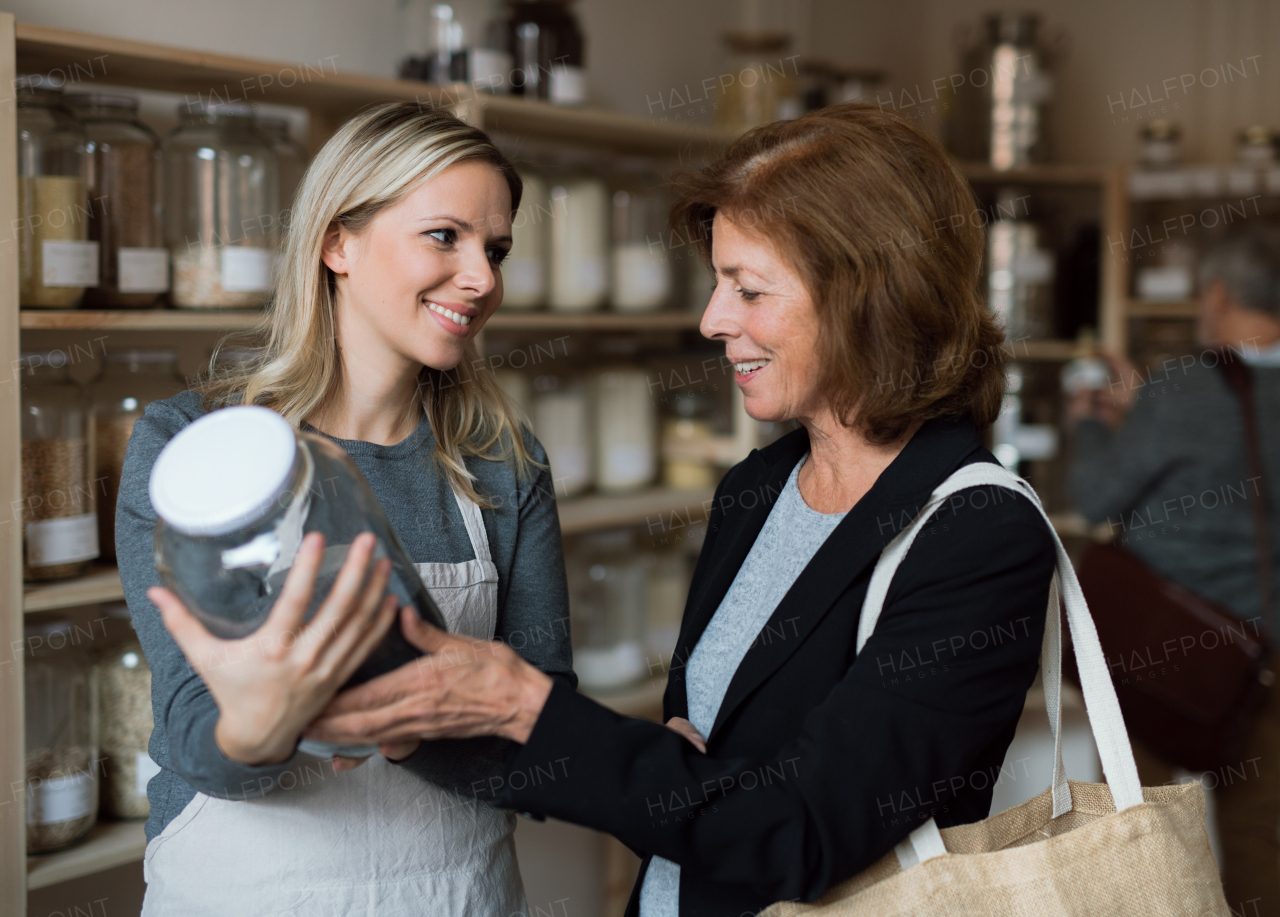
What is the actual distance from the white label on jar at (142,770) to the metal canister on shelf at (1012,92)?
213 centimetres

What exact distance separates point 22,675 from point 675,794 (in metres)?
0.87

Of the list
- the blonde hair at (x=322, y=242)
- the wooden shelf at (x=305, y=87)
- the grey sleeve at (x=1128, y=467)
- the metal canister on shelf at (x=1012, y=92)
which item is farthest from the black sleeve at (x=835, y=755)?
the metal canister on shelf at (x=1012, y=92)

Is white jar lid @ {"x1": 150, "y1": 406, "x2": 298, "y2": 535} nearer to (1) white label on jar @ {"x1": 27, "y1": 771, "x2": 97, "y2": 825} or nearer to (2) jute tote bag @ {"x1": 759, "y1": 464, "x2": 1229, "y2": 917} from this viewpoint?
(2) jute tote bag @ {"x1": 759, "y1": 464, "x2": 1229, "y2": 917}

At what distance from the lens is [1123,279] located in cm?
240

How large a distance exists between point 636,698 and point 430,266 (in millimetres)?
1169

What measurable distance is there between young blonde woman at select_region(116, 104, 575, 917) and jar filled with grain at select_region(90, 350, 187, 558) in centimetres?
36

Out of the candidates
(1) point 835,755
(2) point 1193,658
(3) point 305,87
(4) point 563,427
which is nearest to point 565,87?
(3) point 305,87

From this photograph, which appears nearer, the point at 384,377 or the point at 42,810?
the point at 384,377

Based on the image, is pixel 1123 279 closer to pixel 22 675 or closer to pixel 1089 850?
pixel 1089 850

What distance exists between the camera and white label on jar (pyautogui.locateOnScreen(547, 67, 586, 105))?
5.78 feet

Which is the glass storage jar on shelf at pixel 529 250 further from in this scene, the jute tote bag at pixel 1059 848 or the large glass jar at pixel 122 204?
the jute tote bag at pixel 1059 848

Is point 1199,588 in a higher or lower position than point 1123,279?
lower

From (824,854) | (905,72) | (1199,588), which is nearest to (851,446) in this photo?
(824,854)

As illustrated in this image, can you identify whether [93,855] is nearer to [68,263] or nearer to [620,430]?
[68,263]
